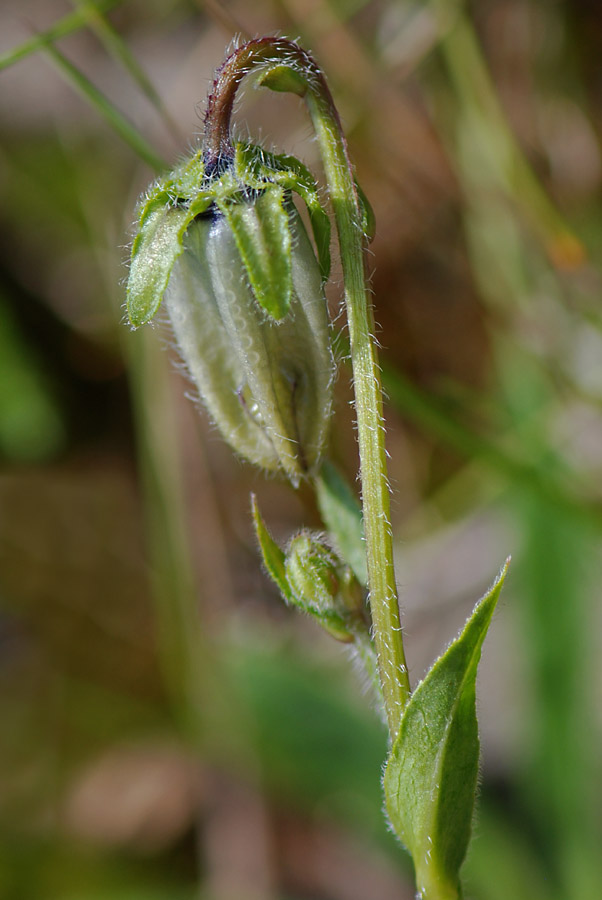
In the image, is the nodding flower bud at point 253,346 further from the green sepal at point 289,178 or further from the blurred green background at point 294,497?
the blurred green background at point 294,497

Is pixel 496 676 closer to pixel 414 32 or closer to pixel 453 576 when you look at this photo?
pixel 453 576

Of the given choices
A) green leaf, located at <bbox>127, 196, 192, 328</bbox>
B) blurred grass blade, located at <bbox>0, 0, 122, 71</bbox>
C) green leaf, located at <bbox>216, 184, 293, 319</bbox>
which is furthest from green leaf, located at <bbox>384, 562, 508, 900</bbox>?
blurred grass blade, located at <bbox>0, 0, 122, 71</bbox>

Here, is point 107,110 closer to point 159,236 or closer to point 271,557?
point 159,236

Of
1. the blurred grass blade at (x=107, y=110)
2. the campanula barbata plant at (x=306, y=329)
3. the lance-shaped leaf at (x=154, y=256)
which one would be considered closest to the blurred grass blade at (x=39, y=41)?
the blurred grass blade at (x=107, y=110)

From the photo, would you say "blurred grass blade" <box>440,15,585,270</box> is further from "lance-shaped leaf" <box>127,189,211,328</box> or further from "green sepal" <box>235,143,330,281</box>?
"lance-shaped leaf" <box>127,189,211,328</box>

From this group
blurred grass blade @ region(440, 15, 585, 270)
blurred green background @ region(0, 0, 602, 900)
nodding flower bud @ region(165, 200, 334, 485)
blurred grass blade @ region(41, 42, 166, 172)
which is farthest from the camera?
blurred grass blade @ region(440, 15, 585, 270)

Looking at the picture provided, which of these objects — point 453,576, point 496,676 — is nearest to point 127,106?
point 453,576

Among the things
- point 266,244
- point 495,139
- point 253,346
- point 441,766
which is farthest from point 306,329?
point 495,139

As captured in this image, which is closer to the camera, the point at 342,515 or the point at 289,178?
the point at 289,178
